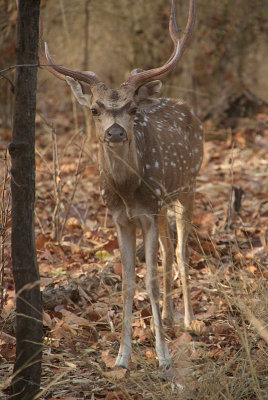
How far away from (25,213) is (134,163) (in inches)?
54.6

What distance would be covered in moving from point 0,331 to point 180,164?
2.18m

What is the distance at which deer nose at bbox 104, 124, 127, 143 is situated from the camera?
3941 mm

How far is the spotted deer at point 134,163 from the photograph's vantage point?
4.18 m

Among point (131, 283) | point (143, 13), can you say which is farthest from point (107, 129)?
point (143, 13)

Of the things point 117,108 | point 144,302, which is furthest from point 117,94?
point 144,302

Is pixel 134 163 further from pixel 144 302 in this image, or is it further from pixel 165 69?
pixel 144 302

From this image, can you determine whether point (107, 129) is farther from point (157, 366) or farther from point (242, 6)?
point (242, 6)

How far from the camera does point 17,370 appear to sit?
318cm

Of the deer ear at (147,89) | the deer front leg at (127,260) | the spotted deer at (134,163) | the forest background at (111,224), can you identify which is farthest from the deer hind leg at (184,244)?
the deer ear at (147,89)

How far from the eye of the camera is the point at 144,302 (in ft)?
17.3

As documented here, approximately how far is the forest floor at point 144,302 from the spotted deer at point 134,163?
0.62 ft

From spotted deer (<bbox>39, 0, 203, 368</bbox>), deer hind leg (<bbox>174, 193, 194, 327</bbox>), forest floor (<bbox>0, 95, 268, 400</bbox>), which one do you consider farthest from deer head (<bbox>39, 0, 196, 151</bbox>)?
deer hind leg (<bbox>174, 193, 194, 327</bbox>)

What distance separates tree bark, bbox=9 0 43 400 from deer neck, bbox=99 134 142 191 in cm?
117

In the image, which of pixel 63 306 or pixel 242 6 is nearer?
pixel 63 306
